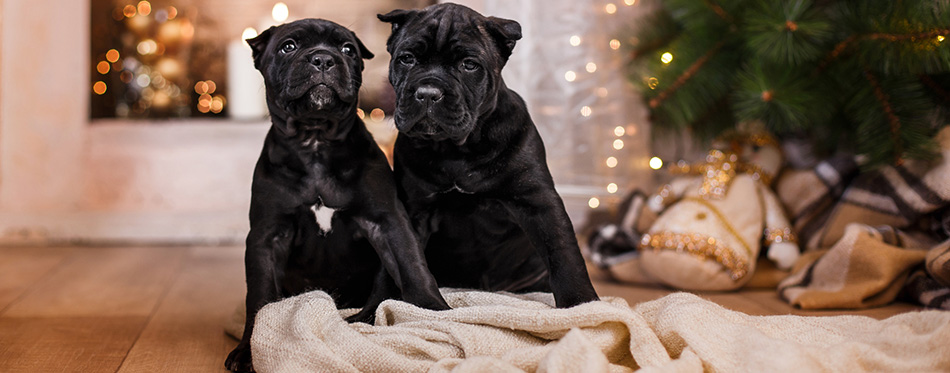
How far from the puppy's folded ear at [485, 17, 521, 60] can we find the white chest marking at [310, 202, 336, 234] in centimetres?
42

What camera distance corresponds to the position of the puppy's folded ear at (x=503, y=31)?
129 centimetres

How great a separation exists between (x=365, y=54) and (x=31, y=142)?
7.15ft

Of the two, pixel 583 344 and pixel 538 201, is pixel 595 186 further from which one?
pixel 583 344

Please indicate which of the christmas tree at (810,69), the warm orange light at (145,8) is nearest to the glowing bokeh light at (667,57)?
the christmas tree at (810,69)

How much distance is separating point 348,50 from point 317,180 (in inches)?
9.7

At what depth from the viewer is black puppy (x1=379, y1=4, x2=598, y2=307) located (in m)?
1.23

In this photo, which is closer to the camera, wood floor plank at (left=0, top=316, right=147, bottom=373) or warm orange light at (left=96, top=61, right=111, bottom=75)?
wood floor plank at (left=0, top=316, right=147, bottom=373)

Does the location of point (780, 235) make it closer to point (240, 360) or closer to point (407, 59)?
point (407, 59)

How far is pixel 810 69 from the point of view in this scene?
80.4 inches

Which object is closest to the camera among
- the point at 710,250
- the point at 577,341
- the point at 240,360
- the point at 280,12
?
the point at 577,341

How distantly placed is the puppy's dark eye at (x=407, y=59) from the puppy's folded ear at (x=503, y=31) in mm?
146

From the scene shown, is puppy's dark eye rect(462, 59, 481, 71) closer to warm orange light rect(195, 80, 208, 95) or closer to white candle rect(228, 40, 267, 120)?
white candle rect(228, 40, 267, 120)

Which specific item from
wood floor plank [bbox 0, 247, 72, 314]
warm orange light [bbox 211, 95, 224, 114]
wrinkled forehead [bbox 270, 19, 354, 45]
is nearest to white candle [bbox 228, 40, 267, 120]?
warm orange light [bbox 211, 95, 224, 114]

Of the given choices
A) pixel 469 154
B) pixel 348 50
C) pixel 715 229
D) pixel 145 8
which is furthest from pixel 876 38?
pixel 145 8
